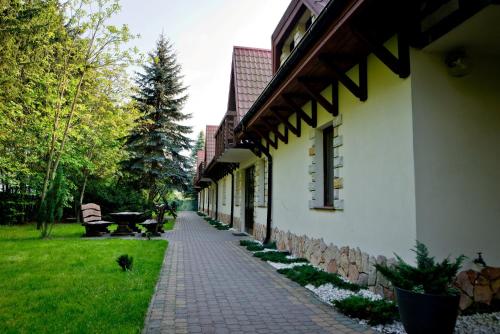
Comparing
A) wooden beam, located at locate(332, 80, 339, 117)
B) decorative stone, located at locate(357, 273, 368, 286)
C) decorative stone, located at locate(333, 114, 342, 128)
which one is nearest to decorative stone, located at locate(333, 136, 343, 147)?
decorative stone, located at locate(333, 114, 342, 128)

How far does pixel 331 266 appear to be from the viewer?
20.3 feet

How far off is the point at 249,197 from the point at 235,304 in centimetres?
1038

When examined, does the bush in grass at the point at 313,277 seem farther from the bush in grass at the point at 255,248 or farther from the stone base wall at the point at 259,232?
the stone base wall at the point at 259,232

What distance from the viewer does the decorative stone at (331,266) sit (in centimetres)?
605

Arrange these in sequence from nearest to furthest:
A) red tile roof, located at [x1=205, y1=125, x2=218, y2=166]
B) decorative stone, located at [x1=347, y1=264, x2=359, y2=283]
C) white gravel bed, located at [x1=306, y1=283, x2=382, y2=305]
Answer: white gravel bed, located at [x1=306, y1=283, x2=382, y2=305] → decorative stone, located at [x1=347, y1=264, x2=359, y2=283] → red tile roof, located at [x1=205, y1=125, x2=218, y2=166]

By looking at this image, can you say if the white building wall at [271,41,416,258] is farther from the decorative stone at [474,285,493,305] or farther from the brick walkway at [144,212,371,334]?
the brick walkway at [144,212,371,334]

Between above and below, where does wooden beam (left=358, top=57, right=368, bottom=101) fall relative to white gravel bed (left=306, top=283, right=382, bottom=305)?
above

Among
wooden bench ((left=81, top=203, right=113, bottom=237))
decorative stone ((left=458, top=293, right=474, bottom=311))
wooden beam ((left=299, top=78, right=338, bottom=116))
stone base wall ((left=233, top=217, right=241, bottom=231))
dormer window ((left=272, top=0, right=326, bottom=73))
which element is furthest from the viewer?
stone base wall ((left=233, top=217, right=241, bottom=231))

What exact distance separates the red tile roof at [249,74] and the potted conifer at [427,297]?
1008 cm

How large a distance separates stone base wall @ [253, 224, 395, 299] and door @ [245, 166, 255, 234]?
5.61 m

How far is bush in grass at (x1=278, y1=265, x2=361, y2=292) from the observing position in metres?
5.15

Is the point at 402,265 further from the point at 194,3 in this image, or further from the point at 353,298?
the point at 194,3

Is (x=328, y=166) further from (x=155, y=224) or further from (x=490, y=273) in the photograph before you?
(x=155, y=224)

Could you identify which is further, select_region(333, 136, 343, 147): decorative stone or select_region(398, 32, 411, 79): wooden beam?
select_region(333, 136, 343, 147): decorative stone
